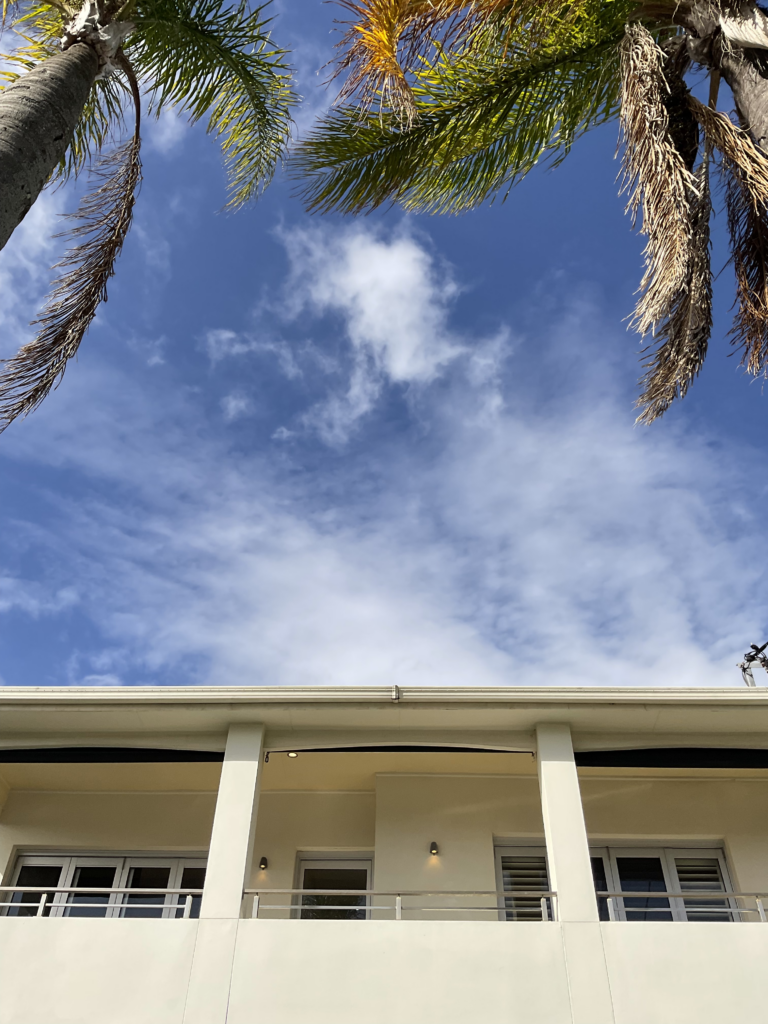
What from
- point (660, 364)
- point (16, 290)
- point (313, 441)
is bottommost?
point (16, 290)

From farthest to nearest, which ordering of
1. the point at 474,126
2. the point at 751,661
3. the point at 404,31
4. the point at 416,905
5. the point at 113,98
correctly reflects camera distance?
1. the point at 751,661
2. the point at 416,905
3. the point at 474,126
4. the point at 404,31
5. the point at 113,98

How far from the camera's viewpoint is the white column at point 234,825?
23.0 ft

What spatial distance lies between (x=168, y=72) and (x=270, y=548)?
8634mm

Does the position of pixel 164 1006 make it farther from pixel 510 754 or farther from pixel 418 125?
pixel 418 125

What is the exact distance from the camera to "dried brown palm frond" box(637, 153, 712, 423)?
6.46 metres

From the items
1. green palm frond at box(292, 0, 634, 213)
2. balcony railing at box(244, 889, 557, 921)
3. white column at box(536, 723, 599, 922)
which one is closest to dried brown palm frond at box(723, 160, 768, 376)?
green palm frond at box(292, 0, 634, 213)

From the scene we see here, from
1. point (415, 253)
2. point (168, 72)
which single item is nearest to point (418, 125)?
point (168, 72)

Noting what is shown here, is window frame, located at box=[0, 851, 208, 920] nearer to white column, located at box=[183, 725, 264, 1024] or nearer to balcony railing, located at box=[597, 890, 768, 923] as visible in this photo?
white column, located at box=[183, 725, 264, 1024]

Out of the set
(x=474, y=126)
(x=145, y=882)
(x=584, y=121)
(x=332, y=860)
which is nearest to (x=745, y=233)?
(x=584, y=121)

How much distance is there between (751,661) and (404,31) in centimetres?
1088

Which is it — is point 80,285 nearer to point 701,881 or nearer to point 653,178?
point 653,178

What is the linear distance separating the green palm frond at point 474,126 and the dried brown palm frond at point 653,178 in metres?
0.68

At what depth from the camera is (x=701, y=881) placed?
889 cm

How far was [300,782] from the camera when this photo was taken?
962cm
